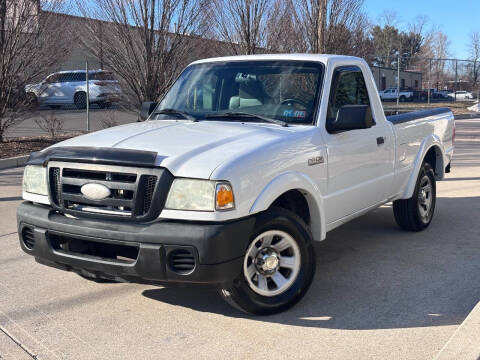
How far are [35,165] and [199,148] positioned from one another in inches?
50.7

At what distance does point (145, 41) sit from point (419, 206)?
8.19 m

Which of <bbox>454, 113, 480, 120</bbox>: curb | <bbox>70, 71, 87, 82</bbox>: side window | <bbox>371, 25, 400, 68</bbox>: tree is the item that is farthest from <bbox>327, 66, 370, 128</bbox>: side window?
<bbox>371, 25, 400, 68</bbox>: tree

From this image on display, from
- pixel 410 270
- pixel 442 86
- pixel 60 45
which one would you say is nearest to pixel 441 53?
pixel 442 86

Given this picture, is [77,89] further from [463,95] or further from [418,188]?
[463,95]

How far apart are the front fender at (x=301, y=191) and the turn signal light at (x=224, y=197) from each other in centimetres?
20

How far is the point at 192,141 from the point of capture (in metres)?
4.06

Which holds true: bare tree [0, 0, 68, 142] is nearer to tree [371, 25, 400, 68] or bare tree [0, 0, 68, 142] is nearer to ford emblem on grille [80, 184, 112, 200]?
ford emblem on grille [80, 184, 112, 200]

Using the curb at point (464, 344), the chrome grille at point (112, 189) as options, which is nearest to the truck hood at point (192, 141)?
the chrome grille at point (112, 189)

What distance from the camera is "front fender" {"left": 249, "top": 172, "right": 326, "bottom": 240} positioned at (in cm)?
389

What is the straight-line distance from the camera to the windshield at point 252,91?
4.83 meters

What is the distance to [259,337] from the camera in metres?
3.80

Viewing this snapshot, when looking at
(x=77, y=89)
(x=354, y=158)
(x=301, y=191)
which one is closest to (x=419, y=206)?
(x=354, y=158)

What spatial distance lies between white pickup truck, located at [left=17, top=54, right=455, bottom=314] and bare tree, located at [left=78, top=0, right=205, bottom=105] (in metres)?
7.67

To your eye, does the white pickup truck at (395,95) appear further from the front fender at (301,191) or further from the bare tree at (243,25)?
the front fender at (301,191)
